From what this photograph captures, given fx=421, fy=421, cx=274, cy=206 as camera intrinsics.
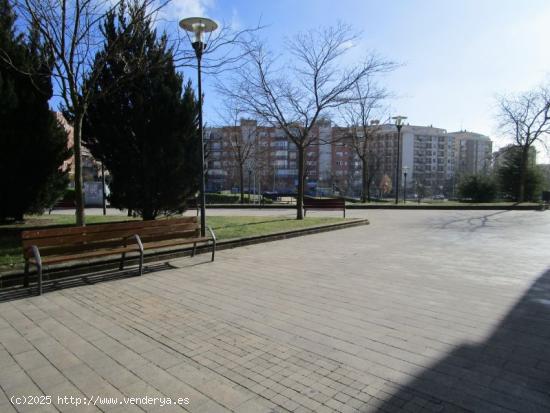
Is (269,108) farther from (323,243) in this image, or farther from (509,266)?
(509,266)

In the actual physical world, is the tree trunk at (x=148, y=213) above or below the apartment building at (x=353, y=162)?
below

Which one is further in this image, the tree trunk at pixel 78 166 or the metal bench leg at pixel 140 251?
the tree trunk at pixel 78 166

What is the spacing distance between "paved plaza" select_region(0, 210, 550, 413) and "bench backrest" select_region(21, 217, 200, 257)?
71 centimetres

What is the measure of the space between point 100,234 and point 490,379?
5882mm

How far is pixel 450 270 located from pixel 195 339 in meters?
5.12

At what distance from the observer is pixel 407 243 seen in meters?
10.9

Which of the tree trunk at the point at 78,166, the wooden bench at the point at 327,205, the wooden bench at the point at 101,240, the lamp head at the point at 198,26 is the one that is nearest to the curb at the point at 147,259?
the wooden bench at the point at 101,240

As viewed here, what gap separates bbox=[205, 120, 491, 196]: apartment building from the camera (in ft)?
262

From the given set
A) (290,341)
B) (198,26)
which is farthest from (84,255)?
(198,26)

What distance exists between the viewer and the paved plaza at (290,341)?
3.11m

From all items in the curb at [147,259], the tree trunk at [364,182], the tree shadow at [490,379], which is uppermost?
the tree trunk at [364,182]

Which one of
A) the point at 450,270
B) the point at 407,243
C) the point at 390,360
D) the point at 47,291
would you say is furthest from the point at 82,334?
the point at 407,243

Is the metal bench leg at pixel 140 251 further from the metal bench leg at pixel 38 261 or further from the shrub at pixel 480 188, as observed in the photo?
the shrub at pixel 480 188

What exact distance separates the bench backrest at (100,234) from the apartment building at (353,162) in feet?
148
